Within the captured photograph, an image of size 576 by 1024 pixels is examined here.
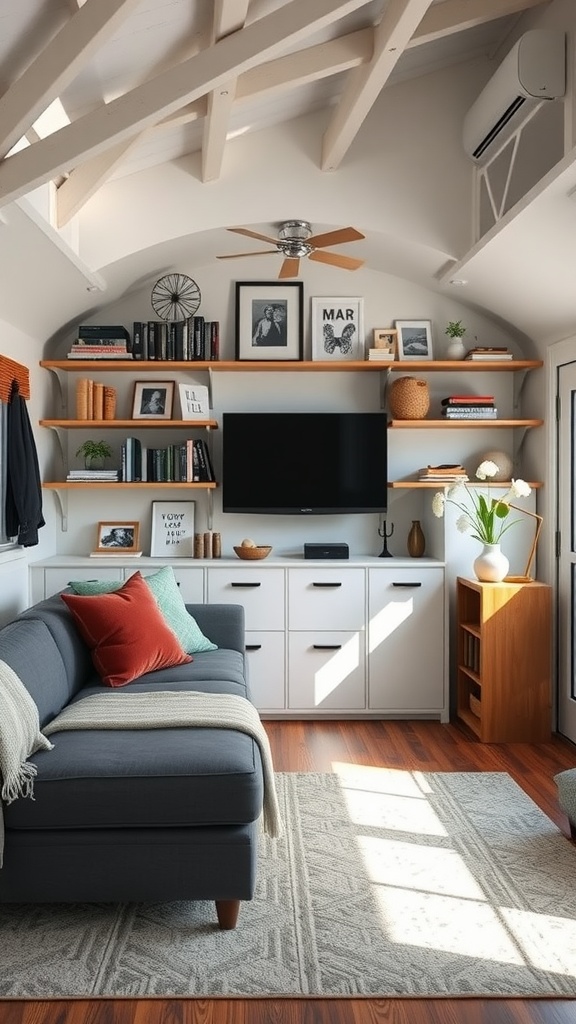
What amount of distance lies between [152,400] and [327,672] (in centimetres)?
191

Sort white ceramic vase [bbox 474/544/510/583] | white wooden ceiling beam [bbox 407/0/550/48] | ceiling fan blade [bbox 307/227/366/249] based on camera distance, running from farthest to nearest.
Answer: white ceramic vase [bbox 474/544/510/583], ceiling fan blade [bbox 307/227/366/249], white wooden ceiling beam [bbox 407/0/550/48]

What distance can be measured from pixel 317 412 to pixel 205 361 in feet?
2.41

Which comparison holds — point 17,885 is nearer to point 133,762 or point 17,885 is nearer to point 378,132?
point 133,762

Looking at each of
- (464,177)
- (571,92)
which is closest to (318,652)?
(464,177)

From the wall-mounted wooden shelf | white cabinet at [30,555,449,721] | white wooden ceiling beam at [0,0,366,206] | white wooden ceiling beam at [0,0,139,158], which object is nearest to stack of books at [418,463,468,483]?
white cabinet at [30,555,449,721]

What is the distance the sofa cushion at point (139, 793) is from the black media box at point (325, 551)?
2579mm

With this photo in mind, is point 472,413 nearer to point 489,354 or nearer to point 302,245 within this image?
point 489,354

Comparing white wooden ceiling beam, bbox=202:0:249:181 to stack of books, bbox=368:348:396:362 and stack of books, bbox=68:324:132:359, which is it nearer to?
stack of books, bbox=68:324:132:359

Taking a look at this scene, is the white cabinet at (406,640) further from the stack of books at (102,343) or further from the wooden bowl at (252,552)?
the stack of books at (102,343)

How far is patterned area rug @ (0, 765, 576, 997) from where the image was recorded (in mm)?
2418

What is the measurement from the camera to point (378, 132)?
4594 mm

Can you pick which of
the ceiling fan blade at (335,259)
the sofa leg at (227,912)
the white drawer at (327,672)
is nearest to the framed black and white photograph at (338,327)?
the ceiling fan blade at (335,259)

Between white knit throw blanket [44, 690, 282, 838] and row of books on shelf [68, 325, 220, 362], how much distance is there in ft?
8.26

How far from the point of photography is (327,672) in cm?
515
